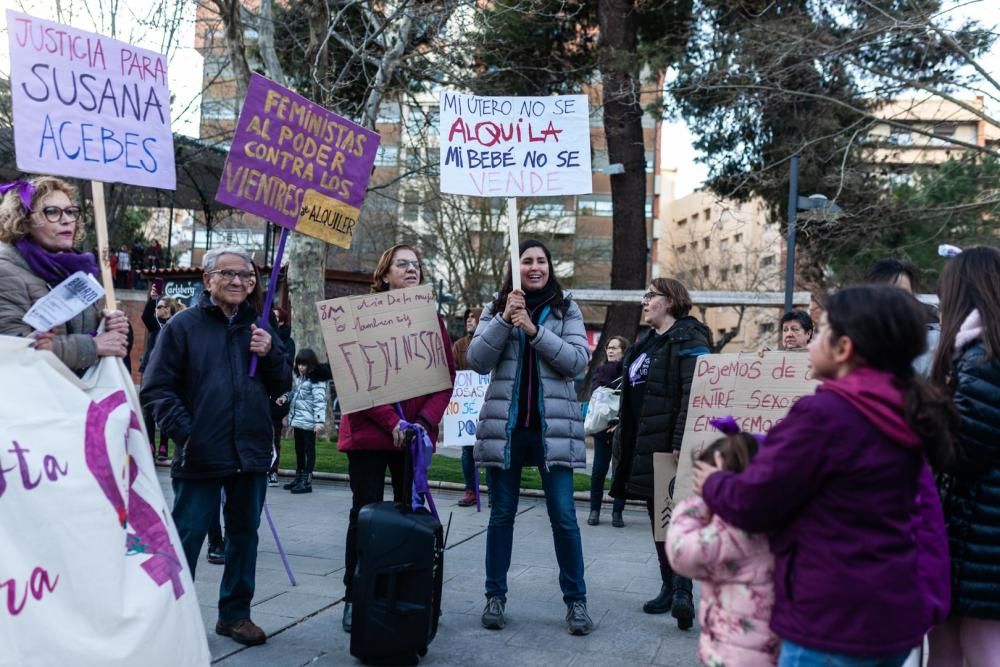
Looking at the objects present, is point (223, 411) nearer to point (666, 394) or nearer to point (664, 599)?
point (666, 394)

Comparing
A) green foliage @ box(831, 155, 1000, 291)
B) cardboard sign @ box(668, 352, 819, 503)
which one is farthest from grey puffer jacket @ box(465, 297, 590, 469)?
green foliage @ box(831, 155, 1000, 291)

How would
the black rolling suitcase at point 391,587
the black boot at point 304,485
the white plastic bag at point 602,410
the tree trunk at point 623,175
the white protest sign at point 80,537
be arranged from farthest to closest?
→ 1. the tree trunk at point 623,175
2. the black boot at point 304,485
3. the white plastic bag at point 602,410
4. the black rolling suitcase at point 391,587
5. the white protest sign at point 80,537

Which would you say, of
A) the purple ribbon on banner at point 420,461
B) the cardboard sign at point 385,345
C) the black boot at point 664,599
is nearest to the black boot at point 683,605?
the black boot at point 664,599

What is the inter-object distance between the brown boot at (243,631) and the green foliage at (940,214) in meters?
12.2

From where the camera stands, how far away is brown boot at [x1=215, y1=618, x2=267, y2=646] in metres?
4.39

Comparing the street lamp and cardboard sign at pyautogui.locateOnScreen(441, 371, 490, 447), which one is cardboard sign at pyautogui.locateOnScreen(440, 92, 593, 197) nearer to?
cardboard sign at pyautogui.locateOnScreen(441, 371, 490, 447)

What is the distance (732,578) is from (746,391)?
6.61ft

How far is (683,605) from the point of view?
477cm

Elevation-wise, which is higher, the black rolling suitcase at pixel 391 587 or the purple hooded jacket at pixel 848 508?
the purple hooded jacket at pixel 848 508

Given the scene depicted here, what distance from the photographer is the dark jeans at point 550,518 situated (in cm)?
479

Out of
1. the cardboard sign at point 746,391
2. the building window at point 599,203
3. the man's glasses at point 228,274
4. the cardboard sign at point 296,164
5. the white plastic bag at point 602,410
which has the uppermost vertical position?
the building window at point 599,203

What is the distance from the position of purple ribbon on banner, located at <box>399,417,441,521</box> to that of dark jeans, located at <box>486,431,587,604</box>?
1.47 ft

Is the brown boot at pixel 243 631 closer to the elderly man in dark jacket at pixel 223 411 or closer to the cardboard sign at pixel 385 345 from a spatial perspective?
the elderly man in dark jacket at pixel 223 411

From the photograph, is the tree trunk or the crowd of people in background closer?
the crowd of people in background
